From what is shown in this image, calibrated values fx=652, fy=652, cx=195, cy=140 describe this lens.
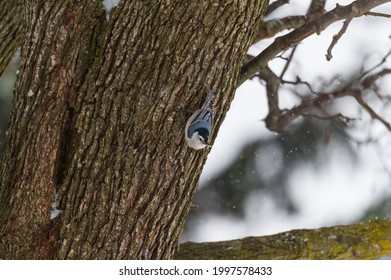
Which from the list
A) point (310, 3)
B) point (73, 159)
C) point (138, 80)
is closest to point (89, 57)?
point (138, 80)

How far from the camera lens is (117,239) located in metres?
2.49

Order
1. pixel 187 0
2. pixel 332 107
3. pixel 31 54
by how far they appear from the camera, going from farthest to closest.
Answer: pixel 332 107, pixel 31 54, pixel 187 0

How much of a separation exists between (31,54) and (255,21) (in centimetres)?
89

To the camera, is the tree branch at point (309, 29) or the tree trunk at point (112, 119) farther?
the tree branch at point (309, 29)

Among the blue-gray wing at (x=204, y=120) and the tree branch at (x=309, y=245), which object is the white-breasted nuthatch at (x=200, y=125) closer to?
the blue-gray wing at (x=204, y=120)

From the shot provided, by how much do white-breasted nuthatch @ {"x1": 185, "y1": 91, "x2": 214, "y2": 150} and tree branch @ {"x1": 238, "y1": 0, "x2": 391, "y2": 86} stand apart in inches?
16.3

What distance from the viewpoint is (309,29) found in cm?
286

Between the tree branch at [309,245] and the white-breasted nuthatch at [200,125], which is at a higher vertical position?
the white-breasted nuthatch at [200,125]

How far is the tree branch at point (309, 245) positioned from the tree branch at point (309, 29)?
89cm

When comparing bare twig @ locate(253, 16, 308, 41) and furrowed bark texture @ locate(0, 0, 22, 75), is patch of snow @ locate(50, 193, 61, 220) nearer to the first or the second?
furrowed bark texture @ locate(0, 0, 22, 75)

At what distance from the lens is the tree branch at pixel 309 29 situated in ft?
9.21

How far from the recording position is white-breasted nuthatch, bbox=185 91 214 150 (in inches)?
94.0

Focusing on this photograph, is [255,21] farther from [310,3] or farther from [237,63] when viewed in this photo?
[310,3]

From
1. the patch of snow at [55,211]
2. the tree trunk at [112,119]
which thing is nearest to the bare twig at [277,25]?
the tree trunk at [112,119]
